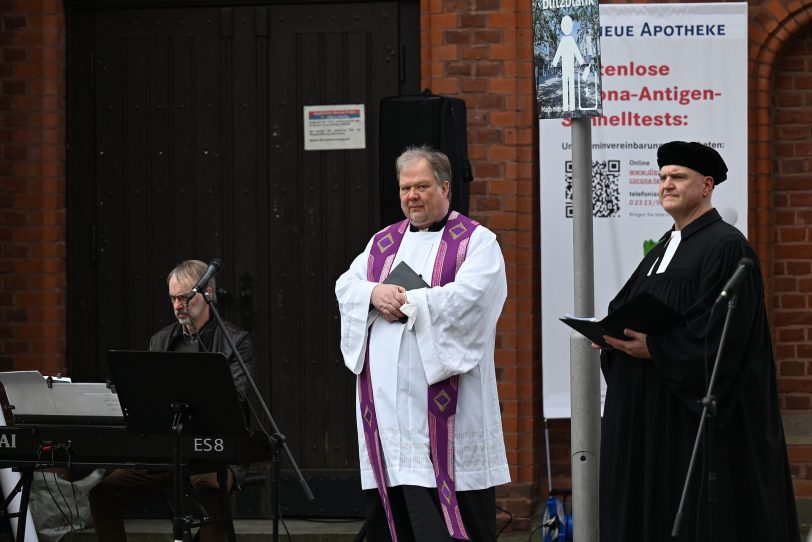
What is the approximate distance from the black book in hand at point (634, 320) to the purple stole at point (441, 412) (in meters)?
0.67

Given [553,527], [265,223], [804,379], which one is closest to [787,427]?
[804,379]

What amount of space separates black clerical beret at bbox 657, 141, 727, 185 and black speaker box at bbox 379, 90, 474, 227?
1.58 m

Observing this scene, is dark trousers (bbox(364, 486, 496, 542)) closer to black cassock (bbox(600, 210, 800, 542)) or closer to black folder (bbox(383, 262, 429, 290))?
black cassock (bbox(600, 210, 800, 542))

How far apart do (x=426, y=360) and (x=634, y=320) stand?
36.0 inches

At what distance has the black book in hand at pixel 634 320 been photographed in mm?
5438

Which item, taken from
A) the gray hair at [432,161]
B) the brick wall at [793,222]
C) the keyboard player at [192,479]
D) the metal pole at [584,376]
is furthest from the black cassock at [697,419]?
the brick wall at [793,222]

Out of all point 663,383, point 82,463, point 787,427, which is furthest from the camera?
point 787,427

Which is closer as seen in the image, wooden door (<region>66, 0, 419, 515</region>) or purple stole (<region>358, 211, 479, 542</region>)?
purple stole (<region>358, 211, 479, 542</region>)

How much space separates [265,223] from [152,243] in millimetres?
712

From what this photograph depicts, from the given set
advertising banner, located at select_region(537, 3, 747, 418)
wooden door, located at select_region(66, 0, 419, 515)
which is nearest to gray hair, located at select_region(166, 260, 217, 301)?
wooden door, located at select_region(66, 0, 419, 515)

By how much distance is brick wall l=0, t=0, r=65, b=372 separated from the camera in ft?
27.7

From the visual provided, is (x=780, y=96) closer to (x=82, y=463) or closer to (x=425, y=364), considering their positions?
(x=425, y=364)

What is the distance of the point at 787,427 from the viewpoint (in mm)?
8211

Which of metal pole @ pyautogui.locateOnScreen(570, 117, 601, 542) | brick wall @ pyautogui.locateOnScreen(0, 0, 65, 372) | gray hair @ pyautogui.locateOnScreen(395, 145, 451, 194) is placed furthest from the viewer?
brick wall @ pyautogui.locateOnScreen(0, 0, 65, 372)
